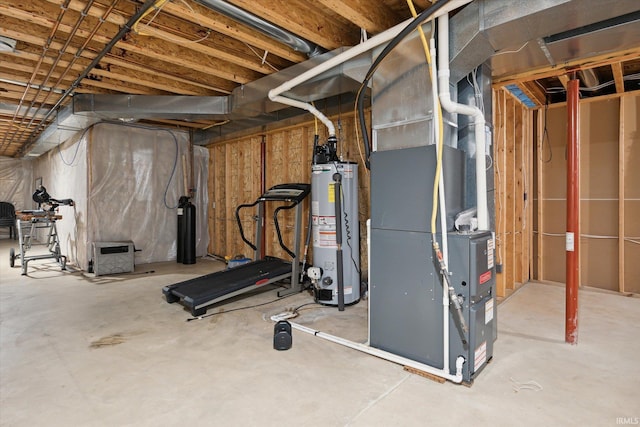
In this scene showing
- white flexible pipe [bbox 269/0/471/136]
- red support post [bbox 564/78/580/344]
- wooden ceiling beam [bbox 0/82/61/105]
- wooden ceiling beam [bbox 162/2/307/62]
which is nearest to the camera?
white flexible pipe [bbox 269/0/471/136]

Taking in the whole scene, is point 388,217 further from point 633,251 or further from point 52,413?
point 633,251

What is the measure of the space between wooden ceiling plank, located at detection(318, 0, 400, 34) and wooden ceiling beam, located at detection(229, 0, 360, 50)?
0.23 m

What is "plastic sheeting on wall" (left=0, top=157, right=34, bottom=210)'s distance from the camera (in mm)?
9961

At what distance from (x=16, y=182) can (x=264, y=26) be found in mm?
11404

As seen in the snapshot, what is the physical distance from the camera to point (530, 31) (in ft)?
6.49

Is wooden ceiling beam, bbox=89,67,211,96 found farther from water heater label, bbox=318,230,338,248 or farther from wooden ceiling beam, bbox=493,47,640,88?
wooden ceiling beam, bbox=493,47,640,88

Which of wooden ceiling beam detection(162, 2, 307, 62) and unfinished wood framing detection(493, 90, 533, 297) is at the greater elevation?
wooden ceiling beam detection(162, 2, 307, 62)

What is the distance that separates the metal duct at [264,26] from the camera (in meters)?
2.41

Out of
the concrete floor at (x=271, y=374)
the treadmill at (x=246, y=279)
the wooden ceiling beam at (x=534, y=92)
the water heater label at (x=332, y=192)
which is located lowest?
the concrete floor at (x=271, y=374)

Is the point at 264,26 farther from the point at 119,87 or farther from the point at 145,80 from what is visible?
the point at 119,87

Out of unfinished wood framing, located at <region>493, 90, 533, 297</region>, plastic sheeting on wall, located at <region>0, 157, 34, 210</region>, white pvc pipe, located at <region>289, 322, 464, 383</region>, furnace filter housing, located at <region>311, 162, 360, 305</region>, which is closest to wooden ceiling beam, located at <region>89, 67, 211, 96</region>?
furnace filter housing, located at <region>311, 162, 360, 305</region>

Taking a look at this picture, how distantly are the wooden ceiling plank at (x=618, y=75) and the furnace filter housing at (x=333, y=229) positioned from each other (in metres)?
2.71

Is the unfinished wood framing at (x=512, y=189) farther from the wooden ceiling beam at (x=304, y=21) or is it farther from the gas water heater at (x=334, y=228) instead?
the wooden ceiling beam at (x=304, y=21)

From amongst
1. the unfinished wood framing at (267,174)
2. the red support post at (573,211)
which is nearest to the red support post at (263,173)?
the unfinished wood framing at (267,174)
